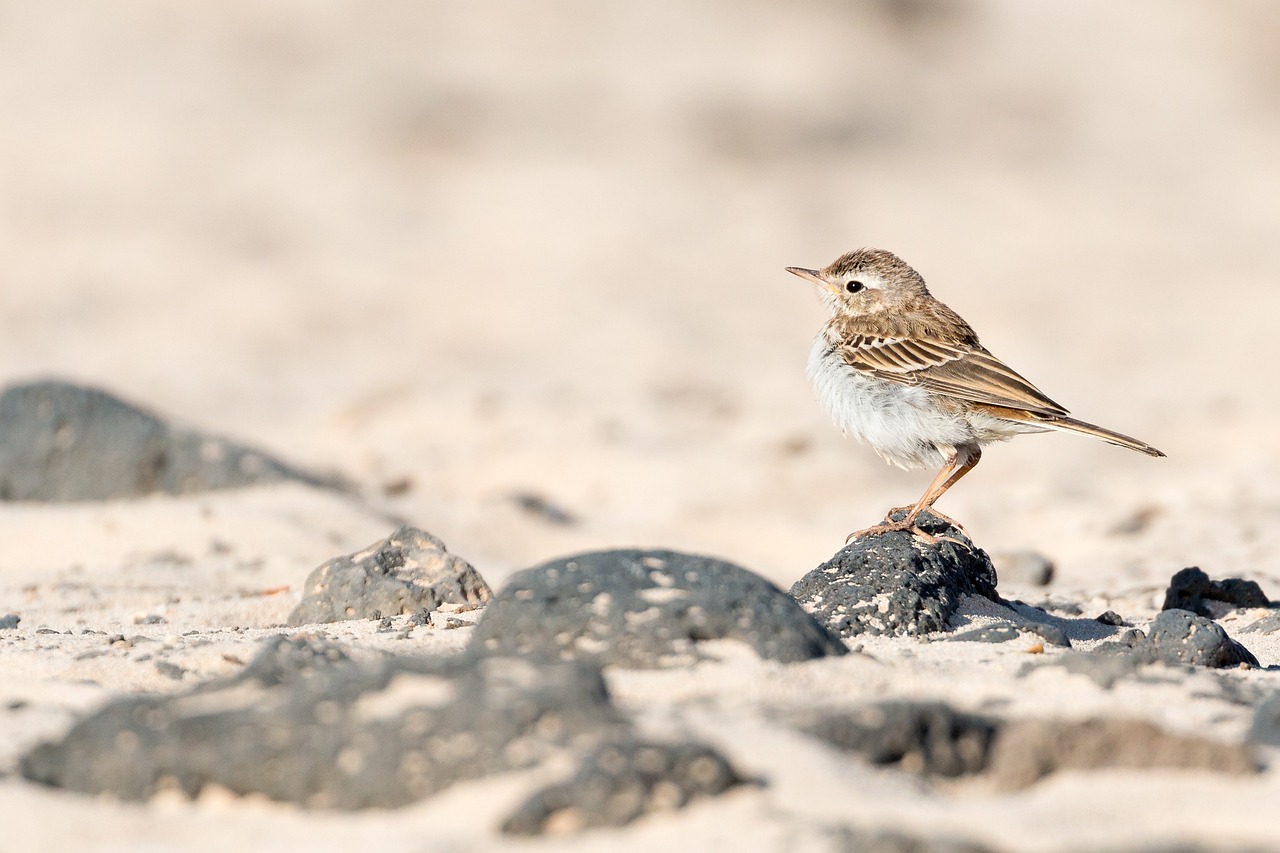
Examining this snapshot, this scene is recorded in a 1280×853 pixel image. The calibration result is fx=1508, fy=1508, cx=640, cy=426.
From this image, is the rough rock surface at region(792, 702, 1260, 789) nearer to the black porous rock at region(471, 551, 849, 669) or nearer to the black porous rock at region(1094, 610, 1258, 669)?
the black porous rock at region(471, 551, 849, 669)

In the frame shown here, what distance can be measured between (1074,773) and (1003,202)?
16113 mm

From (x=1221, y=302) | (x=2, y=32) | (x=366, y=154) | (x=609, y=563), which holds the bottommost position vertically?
(x=609, y=563)

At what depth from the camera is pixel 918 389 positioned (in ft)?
22.9

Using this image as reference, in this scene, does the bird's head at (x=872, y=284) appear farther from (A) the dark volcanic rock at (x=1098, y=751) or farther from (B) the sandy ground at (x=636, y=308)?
(A) the dark volcanic rock at (x=1098, y=751)

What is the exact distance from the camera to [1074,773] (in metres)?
3.42

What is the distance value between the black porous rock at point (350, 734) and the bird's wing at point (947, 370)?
3.73 meters

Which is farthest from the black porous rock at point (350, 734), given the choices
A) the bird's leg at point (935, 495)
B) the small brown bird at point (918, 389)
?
the small brown bird at point (918, 389)

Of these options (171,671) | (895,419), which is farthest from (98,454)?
(895,419)

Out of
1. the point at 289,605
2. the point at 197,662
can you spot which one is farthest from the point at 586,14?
the point at 197,662

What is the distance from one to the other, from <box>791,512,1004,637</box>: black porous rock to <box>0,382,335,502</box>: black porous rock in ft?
14.1

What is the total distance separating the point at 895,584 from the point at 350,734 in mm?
2548

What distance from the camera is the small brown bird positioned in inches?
265

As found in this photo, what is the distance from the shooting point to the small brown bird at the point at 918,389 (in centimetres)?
674

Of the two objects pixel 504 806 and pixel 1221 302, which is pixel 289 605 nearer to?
pixel 504 806
